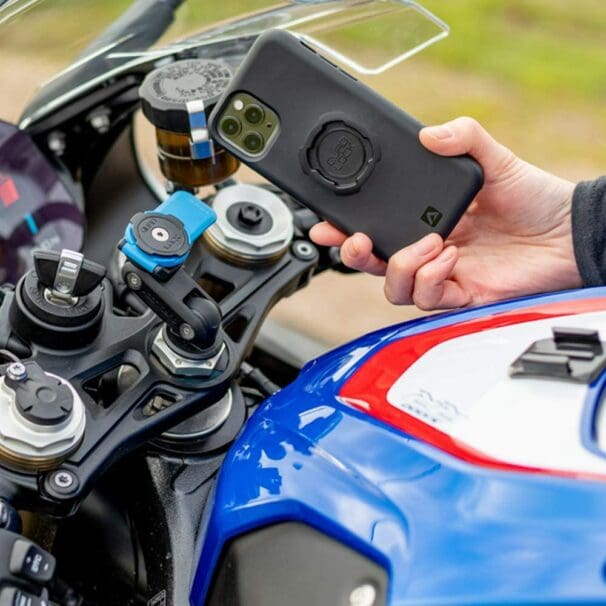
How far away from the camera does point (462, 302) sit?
4.17 ft

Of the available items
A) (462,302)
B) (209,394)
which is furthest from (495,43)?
(209,394)

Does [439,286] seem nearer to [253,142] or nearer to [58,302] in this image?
[253,142]

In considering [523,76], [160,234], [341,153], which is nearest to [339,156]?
[341,153]

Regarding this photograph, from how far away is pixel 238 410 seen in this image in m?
1.04

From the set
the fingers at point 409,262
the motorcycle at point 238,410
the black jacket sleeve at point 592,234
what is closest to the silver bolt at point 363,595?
the motorcycle at point 238,410

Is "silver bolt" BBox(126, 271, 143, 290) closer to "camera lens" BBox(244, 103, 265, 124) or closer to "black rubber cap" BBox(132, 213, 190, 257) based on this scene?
"black rubber cap" BBox(132, 213, 190, 257)

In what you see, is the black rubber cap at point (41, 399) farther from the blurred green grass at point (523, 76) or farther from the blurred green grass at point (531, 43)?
the blurred green grass at point (531, 43)

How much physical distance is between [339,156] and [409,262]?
0.13 metres

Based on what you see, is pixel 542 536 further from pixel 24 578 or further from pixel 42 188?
pixel 42 188

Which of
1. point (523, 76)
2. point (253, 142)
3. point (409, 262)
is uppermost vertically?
point (253, 142)

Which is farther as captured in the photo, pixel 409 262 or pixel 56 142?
pixel 56 142

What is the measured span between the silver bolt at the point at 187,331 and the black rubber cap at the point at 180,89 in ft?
0.77

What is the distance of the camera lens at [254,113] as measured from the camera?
105cm

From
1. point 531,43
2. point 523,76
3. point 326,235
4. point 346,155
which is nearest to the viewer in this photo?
point 346,155
